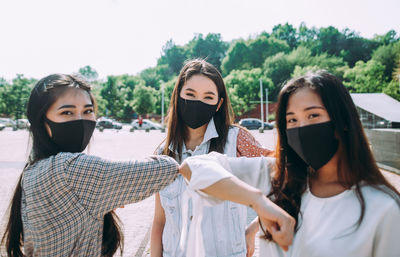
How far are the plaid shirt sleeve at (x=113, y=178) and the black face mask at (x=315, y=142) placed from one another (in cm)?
68

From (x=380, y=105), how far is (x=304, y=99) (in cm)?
1954

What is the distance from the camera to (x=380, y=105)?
17344 millimetres

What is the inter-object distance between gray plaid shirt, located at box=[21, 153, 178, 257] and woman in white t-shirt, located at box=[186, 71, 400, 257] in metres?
0.23

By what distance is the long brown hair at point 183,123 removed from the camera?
78.7 inches

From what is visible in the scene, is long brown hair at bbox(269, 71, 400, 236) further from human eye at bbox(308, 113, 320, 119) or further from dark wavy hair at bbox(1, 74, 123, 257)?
dark wavy hair at bbox(1, 74, 123, 257)

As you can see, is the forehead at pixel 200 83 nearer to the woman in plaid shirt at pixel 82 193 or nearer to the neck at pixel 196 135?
the neck at pixel 196 135

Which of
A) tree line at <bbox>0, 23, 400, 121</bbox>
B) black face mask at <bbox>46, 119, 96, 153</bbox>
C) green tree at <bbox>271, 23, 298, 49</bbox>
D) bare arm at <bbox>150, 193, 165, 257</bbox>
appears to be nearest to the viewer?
black face mask at <bbox>46, 119, 96, 153</bbox>

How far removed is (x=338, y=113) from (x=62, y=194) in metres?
1.45

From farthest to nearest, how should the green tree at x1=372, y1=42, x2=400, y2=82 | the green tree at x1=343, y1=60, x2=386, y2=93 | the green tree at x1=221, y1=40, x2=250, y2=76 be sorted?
the green tree at x1=221, y1=40, x2=250, y2=76 < the green tree at x1=372, y1=42, x2=400, y2=82 < the green tree at x1=343, y1=60, x2=386, y2=93

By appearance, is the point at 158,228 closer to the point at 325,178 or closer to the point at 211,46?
the point at 325,178

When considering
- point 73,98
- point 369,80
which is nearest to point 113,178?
point 73,98

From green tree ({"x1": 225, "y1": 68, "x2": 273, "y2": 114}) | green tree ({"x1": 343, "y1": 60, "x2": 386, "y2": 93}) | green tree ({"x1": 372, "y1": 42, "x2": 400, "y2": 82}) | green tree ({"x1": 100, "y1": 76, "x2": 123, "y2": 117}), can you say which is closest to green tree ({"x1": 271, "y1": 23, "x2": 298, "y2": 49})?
green tree ({"x1": 372, "y1": 42, "x2": 400, "y2": 82})

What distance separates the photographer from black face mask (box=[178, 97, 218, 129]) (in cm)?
199

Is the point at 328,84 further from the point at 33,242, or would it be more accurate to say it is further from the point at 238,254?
the point at 33,242
